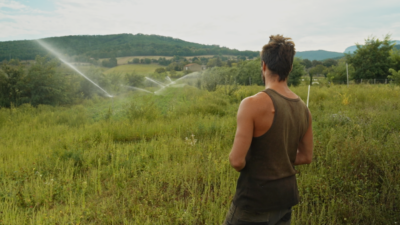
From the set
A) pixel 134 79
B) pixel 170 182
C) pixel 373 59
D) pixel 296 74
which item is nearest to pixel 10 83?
pixel 170 182

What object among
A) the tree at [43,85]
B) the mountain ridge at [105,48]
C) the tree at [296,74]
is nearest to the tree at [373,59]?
the tree at [296,74]

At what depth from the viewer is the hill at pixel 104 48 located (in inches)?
1054

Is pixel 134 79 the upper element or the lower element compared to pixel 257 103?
upper

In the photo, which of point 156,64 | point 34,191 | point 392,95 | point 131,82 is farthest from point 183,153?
point 156,64

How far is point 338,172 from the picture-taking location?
4273mm

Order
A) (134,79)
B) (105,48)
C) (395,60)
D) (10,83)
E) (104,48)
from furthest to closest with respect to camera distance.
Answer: (105,48), (104,48), (395,60), (134,79), (10,83)

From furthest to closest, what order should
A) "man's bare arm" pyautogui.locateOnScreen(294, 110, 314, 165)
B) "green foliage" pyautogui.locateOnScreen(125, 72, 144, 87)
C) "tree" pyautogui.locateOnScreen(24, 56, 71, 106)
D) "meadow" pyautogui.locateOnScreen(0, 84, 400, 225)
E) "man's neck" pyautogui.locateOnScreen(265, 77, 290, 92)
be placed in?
"green foliage" pyautogui.locateOnScreen(125, 72, 144, 87)
"tree" pyautogui.locateOnScreen(24, 56, 71, 106)
"meadow" pyautogui.locateOnScreen(0, 84, 400, 225)
"man's bare arm" pyautogui.locateOnScreen(294, 110, 314, 165)
"man's neck" pyautogui.locateOnScreen(265, 77, 290, 92)

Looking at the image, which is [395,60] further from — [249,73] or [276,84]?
[276,84]

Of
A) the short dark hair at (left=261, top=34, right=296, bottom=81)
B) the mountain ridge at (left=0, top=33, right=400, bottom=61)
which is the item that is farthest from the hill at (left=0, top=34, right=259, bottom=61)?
the short dark hair at (left=261, top=34, right=296, bottom=81)

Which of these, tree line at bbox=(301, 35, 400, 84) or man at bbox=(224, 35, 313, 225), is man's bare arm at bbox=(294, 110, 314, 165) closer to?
man at bbox=(224, 35, 313, 225)

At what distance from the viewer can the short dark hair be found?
1625 millimetres

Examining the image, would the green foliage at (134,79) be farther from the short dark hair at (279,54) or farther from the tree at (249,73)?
the short dark hair at (279,54)

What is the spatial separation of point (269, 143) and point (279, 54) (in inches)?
24.7

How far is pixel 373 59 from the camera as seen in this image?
1385 inches
